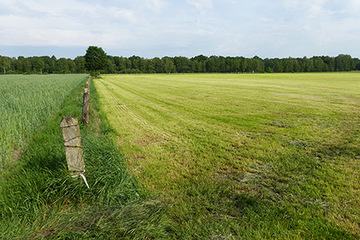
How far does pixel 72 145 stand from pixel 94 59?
215 feet

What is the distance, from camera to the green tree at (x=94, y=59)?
62.4 meters

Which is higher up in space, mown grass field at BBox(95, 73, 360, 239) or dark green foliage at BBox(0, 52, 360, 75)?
dark green foliage at BBox(0, 52, 360, 75)

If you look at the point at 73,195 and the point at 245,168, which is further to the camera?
the point at 245,168

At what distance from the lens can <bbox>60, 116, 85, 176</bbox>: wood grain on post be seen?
289cm

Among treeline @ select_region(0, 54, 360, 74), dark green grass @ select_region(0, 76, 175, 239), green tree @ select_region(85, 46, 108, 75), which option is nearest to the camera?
dark green grass @ select_region(0, 76, 175, 239)

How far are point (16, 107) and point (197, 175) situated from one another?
6.60m

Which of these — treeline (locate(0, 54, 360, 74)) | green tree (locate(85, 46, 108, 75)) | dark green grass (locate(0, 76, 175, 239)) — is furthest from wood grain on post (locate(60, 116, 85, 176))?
treeline (locate(0, 54, 360, 74))

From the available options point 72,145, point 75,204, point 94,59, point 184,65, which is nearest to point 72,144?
point 72,145

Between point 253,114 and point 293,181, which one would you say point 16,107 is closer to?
point 293,181

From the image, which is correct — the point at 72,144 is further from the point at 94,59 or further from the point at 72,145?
the point at 94,59

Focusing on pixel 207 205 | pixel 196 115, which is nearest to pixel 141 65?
pixel 196 115

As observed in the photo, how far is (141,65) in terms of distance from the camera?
106500 millimetres

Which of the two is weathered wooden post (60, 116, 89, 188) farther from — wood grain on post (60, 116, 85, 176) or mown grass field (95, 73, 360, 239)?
mown grass field (95, 73, 360, 239)

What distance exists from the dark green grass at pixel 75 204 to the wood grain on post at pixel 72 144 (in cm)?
17
